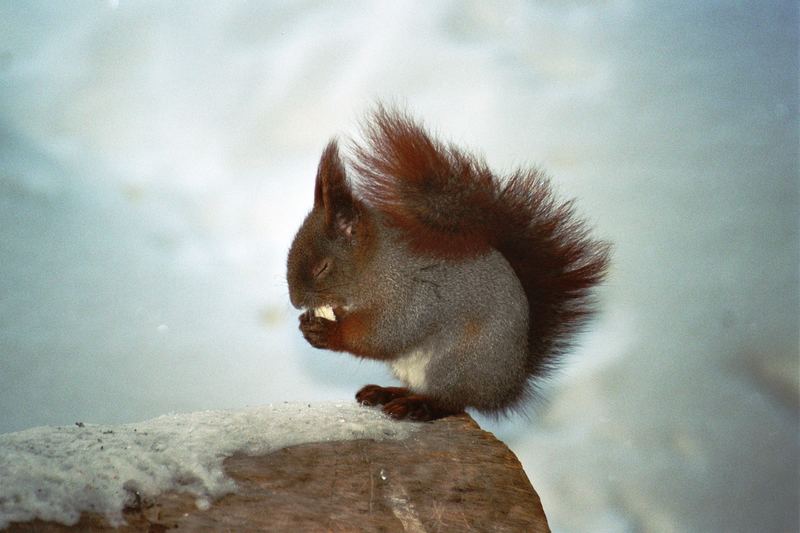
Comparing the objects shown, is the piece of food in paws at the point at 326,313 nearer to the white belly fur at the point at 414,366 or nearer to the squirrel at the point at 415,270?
the squirrel at the point at 415,270

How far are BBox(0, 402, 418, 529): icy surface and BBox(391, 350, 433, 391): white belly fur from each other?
0.21 meters

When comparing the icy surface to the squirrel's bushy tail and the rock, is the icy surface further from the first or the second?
the squirrel's bushy tail

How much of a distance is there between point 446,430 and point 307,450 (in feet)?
1.38

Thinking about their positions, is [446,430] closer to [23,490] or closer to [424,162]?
[424,162]

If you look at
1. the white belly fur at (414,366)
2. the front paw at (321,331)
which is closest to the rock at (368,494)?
the white belly fur at (414,366)

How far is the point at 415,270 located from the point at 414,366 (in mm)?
271

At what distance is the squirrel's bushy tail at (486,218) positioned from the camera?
1985 millimetres

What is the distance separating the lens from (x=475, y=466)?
5.74 ft

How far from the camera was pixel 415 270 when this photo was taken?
2053 mm

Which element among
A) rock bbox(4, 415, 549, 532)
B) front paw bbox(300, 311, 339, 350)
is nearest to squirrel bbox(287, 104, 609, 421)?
front paw bbox(300, 311, 339, 350)

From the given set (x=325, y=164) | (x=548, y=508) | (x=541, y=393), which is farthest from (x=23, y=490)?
(x=548, y=508)

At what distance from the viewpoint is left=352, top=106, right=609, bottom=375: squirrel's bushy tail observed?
1.99 metres

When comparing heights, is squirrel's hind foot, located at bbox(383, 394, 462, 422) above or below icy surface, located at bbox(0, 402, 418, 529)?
above

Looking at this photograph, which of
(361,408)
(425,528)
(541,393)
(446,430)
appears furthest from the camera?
(541,393)
